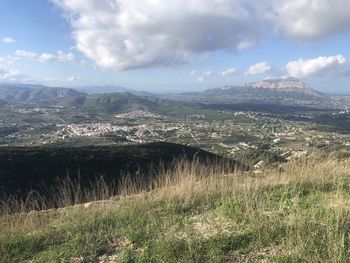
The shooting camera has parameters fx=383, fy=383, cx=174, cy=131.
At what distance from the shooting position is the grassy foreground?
4051 millimetres

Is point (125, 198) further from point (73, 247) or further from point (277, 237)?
point (277, 237)

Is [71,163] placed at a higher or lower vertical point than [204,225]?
lower

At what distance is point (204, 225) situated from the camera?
512 cm

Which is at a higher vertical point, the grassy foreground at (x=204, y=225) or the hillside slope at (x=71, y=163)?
the grassy foreground at (x=204, y=225)

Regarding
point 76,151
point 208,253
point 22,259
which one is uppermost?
point 208,253

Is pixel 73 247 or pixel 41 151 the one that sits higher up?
pixel 73 247

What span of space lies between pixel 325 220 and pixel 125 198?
359 cm

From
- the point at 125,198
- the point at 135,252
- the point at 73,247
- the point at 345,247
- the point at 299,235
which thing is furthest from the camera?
the point at 125,198

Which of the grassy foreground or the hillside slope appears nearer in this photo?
the grassy foreground

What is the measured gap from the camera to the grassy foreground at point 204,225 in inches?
159

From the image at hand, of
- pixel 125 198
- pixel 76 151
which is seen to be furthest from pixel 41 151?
pixel 125 198

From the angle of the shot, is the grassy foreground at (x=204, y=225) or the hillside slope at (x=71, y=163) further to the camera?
the hillside slope at (x=71, y=163)

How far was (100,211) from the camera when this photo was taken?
605cm

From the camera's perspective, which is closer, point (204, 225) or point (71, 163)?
point (204, 225)
